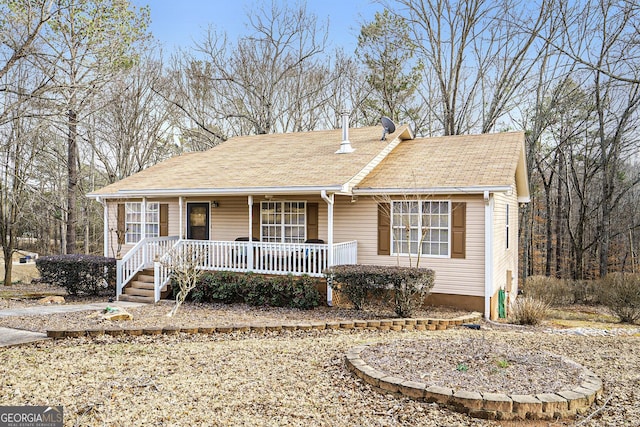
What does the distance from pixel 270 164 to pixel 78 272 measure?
608 cm

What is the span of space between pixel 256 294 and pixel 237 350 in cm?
482

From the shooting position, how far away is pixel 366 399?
4578 millimetres

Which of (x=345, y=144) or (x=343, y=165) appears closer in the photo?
(x=343, y=165)

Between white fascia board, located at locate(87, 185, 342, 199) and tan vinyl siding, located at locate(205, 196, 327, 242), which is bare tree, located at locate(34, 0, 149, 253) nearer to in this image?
white fascia board, located at locate(87, 185, 342, 199)

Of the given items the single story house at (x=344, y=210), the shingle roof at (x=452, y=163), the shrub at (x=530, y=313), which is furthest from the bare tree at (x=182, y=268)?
the shrub at (x=530, y=313)

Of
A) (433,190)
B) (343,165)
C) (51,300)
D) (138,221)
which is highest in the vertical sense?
(343,165)

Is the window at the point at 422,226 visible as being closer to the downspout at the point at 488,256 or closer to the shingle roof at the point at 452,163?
the shingle roof at the point at 452,163

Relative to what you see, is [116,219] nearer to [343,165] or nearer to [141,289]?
[141,289]

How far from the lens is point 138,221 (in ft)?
51.4

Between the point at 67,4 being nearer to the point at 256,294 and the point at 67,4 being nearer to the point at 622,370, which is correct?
the point at 256,294

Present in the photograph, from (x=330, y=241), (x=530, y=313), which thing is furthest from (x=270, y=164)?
(x=530, y=313)

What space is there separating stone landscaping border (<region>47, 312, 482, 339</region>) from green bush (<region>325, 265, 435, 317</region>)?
59 cm

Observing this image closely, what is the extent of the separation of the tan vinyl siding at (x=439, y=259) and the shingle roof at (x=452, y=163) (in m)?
0.49

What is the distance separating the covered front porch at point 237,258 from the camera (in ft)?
36.8
